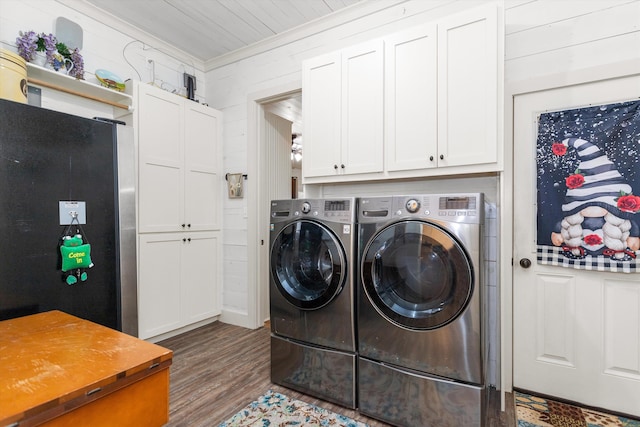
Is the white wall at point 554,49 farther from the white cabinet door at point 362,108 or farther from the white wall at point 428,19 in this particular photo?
the white cabinet door at point 362,108

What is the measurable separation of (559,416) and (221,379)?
6.87ft

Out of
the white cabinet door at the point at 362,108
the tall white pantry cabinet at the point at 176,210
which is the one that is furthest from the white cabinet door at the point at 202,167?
the white cabinet door at the point at 362,108

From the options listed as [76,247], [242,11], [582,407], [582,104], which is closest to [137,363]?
[76,247]

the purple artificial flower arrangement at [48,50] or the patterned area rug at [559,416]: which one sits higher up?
the purple artificial flower arrangement at [48,50]

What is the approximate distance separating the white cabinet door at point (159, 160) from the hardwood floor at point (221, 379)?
3.53 ft

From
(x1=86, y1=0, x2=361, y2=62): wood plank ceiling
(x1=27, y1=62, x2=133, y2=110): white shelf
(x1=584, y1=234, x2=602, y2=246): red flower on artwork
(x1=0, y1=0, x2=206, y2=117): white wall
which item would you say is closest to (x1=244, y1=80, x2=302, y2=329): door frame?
(x1=86, y1=0, x2=361, y2=62): wood plank ceiling

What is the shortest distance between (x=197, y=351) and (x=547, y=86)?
318cm

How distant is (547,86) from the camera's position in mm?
1999

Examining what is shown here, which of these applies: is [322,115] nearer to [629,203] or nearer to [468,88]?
[468,88]

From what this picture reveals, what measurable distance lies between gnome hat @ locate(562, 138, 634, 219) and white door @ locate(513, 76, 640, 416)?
200mm

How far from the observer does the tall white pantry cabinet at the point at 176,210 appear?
2.72m

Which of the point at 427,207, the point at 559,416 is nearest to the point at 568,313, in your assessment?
the point at 559,416

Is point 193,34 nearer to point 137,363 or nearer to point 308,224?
point 308,224

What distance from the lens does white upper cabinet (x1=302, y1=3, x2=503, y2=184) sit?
1830mm
